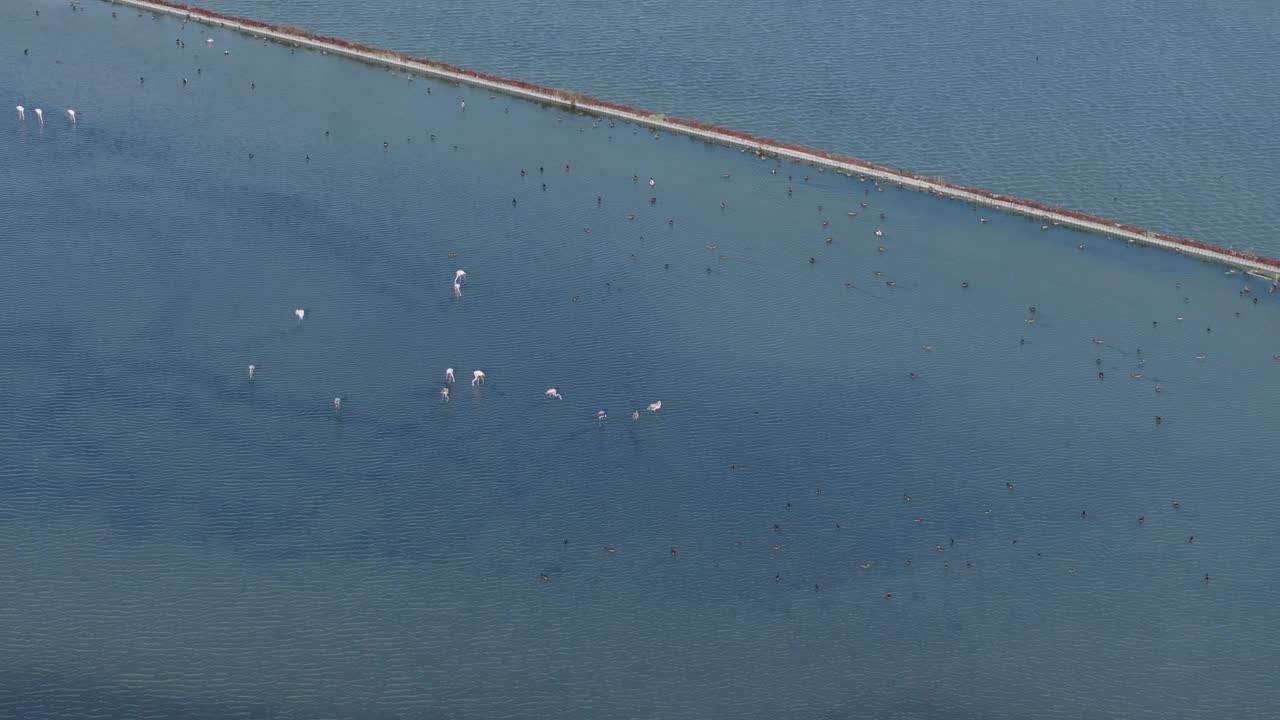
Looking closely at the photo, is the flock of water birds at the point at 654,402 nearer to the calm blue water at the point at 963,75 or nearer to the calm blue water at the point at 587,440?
the calm blue water at the point at 587,440

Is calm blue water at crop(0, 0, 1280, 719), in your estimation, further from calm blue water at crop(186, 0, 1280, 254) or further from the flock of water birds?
calm blue water at crop(186, 0, 1280, 254)

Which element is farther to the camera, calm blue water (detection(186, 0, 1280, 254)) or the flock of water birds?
calm blue water (detection(186, 0, 1280, 254))

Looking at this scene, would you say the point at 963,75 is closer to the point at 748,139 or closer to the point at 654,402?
the point at 748,139

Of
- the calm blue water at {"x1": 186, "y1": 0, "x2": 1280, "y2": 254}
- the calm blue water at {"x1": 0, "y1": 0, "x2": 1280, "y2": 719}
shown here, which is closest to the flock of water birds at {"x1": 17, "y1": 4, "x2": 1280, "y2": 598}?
the calm blue water at {"x1": 0, "y1": 0, "x2": 1280, "y2": 719}

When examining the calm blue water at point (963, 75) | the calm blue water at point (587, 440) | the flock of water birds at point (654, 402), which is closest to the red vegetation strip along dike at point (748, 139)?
the calm blue water at point (963, 75)

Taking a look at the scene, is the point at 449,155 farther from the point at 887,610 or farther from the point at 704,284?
the point at 887,610

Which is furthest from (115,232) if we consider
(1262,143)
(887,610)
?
(1262,143)
